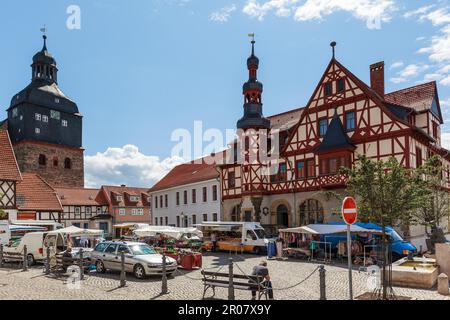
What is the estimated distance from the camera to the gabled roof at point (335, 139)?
29.8 m

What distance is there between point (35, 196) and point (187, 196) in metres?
15.1

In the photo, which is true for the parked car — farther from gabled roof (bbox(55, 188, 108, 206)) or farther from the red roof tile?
gabled roof (bbox(55, 188, 108, 206))

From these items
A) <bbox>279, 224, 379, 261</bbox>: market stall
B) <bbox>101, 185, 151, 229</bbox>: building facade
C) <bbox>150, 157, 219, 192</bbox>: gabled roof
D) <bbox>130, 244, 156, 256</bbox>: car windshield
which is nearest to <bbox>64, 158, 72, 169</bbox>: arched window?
<bbox>101, 185, 151, 229</bbox>: building facade

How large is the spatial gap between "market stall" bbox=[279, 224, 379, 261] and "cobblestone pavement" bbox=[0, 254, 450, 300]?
11.8 feet

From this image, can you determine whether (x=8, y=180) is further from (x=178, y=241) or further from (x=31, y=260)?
(x=178, y=241)

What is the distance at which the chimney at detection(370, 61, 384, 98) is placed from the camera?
33.2 metres

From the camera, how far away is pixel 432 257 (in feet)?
65.6

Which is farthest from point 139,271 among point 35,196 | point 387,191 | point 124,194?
point 124,194

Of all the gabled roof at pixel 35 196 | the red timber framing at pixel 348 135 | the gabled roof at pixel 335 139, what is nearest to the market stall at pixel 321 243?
the red timber framing at pixel 348 135

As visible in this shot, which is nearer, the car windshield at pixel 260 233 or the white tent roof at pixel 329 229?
the white tent roof at pixel 329 229

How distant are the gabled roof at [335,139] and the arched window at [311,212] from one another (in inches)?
166

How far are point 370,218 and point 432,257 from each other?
8.82 m

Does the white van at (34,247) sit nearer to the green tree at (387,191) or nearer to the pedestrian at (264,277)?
the pedestrian at (264,277)

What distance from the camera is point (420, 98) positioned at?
105ft
